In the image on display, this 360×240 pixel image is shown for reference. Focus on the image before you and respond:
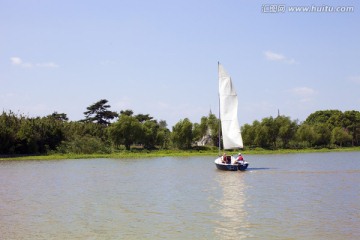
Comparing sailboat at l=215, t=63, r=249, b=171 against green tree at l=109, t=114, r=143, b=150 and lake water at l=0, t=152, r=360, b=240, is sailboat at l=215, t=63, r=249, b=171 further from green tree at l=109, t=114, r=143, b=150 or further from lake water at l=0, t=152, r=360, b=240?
green tree at l=109, t=114, r=143, b=150

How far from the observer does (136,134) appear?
8688 centimetres

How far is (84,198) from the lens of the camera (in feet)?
90.9

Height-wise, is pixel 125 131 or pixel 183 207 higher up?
pixel 125 131

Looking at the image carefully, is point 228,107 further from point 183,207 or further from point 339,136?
point 339,136

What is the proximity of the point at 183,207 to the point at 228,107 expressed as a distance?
78.3 feet

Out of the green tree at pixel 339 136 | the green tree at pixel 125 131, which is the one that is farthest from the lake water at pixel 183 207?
the green tree at pixel 339 136

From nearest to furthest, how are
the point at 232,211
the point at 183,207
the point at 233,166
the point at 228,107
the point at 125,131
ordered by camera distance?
the point at 232,211 < the point at 183,207 < the point at 233,166 < the point at 228,107 < the point at 125,131

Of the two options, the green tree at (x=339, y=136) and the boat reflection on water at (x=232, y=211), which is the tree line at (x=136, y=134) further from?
the boat reflection on water at (x=232, y=211)

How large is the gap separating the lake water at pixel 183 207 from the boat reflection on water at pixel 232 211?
4 centimetres

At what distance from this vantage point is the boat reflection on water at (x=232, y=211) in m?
17.3

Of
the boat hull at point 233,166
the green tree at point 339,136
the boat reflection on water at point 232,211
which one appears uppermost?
the green tree at point 339,136

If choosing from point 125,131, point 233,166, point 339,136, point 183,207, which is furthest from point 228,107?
point 339,136

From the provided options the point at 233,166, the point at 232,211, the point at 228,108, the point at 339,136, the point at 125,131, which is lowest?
the point at 232,211

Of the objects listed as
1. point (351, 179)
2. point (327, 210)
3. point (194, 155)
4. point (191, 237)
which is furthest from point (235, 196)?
point (194, 155)
